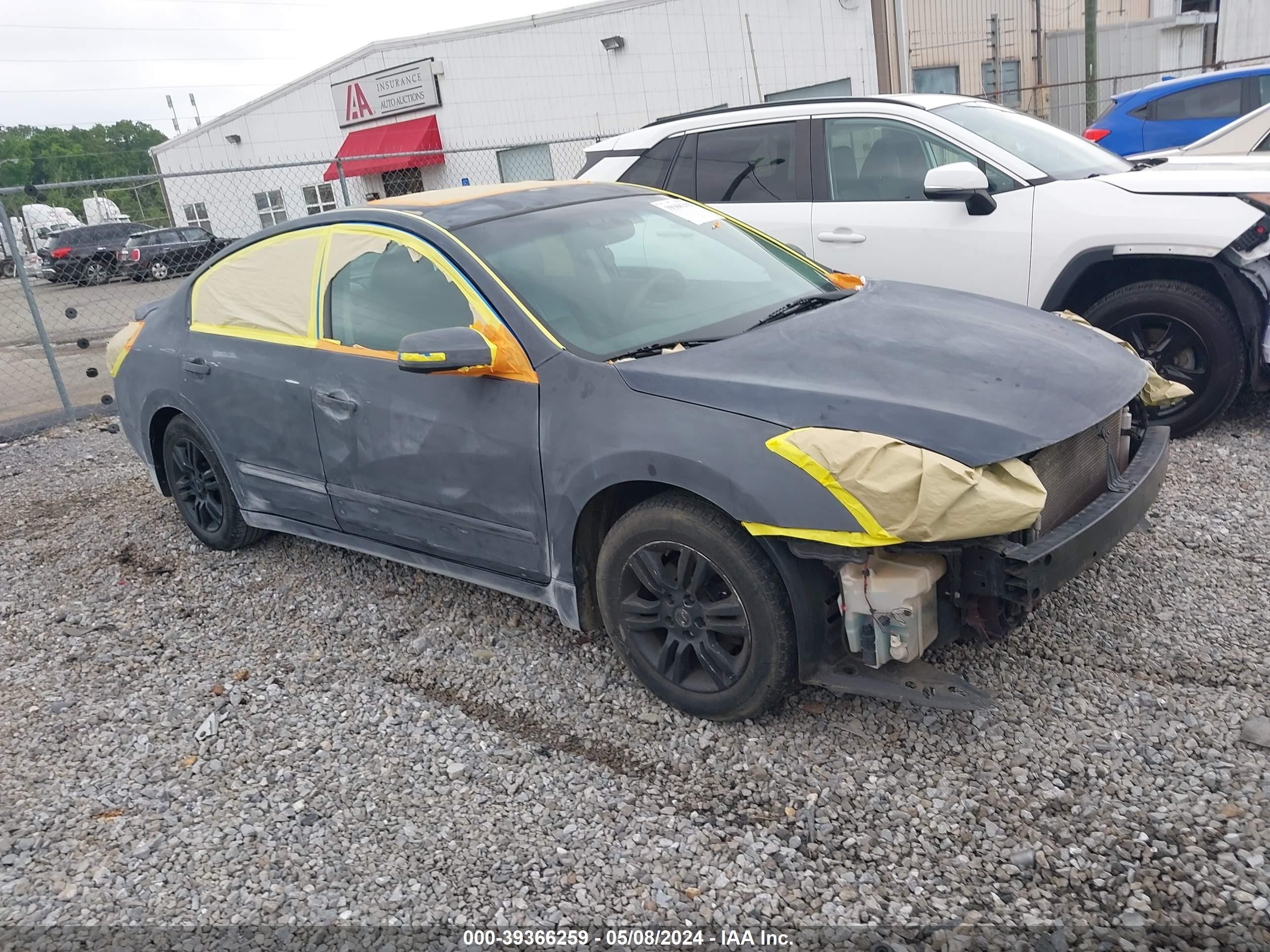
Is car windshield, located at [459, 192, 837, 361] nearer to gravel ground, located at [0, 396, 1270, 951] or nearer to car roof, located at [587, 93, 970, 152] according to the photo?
gravel ground, located at [0, 396, 1270, 951]

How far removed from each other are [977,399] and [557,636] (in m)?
1.89

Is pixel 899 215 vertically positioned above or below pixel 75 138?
below

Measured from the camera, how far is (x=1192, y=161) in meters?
5.89

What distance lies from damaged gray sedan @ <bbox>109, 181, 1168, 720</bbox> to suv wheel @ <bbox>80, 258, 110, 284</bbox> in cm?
1680

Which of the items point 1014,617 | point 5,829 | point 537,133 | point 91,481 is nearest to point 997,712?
point 1014,617

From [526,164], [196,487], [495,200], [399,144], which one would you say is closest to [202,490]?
[196,487]

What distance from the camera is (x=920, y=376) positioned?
3.07 meters

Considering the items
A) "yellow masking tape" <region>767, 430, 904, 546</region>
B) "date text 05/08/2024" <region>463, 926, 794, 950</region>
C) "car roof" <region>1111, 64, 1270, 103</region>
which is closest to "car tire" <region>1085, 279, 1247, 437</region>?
"yellow masking tape" <region>767, 430, 904, 546</region>

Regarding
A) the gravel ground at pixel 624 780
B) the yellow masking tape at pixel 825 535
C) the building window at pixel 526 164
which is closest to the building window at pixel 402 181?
the building window at pixel 526 164

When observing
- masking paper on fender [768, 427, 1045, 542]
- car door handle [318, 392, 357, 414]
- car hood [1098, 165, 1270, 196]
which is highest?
car hood [1098, 165, 1270, 196]

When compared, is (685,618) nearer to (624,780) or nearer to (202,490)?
(624,780)

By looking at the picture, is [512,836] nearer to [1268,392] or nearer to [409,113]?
[1268,392]

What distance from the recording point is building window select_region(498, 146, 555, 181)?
22.3 metres

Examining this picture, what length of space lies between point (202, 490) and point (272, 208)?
26.6m
